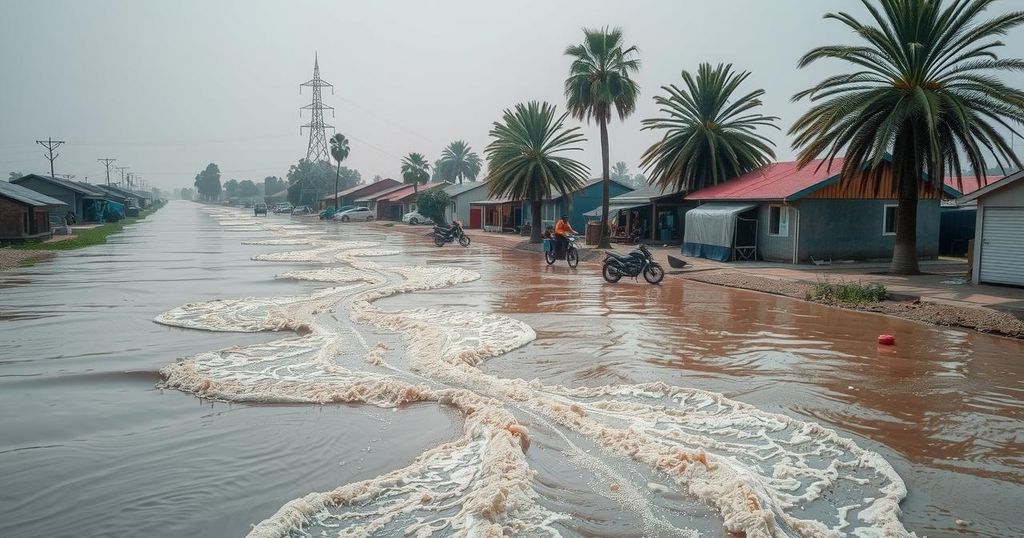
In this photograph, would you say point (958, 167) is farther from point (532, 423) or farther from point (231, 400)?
point (231, 400)

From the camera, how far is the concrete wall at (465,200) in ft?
189

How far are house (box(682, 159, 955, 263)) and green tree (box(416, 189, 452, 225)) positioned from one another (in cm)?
3127

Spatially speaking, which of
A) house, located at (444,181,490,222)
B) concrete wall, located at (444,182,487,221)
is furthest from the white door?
concrete wall, located at (444,182,487,221)

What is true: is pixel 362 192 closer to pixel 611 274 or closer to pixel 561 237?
pixel 561 237

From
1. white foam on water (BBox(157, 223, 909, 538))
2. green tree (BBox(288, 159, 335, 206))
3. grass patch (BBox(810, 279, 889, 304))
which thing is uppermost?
green tree (BBox(288, 159, 335, 206))

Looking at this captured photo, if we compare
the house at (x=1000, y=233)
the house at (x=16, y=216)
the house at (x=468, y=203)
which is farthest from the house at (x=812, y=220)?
the house at (x=468, y=203)

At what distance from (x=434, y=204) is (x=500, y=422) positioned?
50.1m

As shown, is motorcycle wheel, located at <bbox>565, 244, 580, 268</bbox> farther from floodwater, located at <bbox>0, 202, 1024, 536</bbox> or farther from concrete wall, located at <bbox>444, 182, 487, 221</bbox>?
concrete wall, located at <bbox>444, 182, 487, 221</bbox>

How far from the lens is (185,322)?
12.8m

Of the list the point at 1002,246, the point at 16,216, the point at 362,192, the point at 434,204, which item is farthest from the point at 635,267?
the point at 362,192

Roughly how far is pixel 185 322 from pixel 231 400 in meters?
5.30

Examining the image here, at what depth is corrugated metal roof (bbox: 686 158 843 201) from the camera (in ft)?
77.6

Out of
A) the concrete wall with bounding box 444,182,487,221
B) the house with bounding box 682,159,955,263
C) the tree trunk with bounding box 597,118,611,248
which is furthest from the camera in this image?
the concrete wall with bounding box 444,182,487,221

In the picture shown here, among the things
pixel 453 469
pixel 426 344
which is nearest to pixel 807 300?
pixel 426 344
